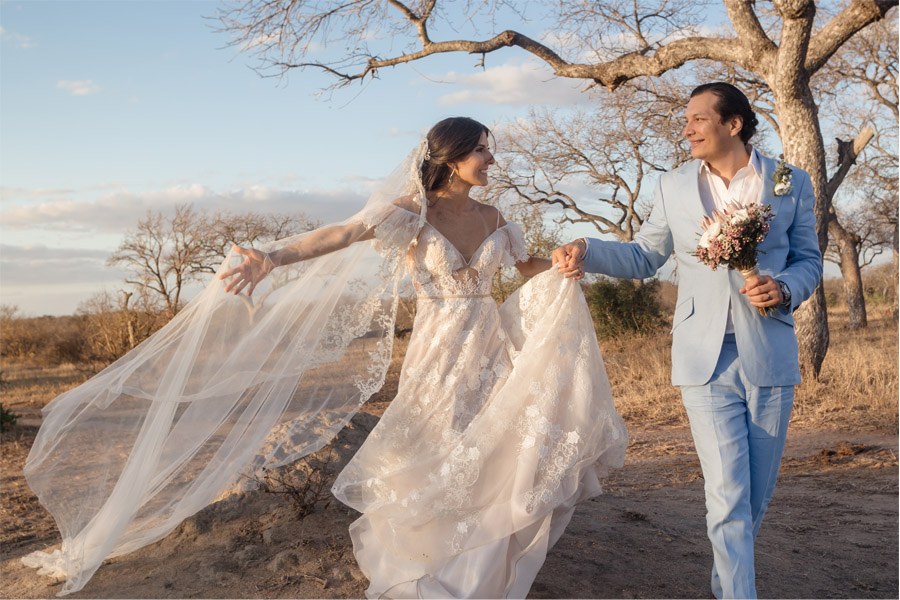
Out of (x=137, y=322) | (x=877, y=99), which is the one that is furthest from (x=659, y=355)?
(x=877, y=99)

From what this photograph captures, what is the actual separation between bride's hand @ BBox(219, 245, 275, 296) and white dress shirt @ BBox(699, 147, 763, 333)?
7.35ft

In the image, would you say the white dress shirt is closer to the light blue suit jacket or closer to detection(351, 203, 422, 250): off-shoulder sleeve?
the light blue suit jacket

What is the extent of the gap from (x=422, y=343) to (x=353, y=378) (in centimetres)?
50

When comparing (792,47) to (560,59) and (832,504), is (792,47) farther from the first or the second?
(832,504)

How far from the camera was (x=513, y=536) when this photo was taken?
14.0 feet

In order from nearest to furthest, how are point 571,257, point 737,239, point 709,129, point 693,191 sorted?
point 737,239, point 709,129, point 693,191, point 571,257

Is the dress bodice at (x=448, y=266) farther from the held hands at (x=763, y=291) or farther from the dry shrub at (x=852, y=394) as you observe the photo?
the dry shrub at (x=852, y=394)

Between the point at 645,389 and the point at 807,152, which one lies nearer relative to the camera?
the point at 807,152

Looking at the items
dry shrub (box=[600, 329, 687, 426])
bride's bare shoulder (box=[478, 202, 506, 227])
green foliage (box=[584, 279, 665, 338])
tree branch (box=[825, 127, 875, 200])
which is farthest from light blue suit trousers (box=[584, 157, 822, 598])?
green foliage (box=[584, 279, 665, 338])

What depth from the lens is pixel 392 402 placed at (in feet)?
15.1

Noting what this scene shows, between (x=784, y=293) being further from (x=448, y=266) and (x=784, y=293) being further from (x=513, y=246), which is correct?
(x=448, y=266)

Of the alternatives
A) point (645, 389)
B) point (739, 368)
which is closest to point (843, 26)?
point (645, 389)

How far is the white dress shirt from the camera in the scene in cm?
409

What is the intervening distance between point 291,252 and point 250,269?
9.5 inches
